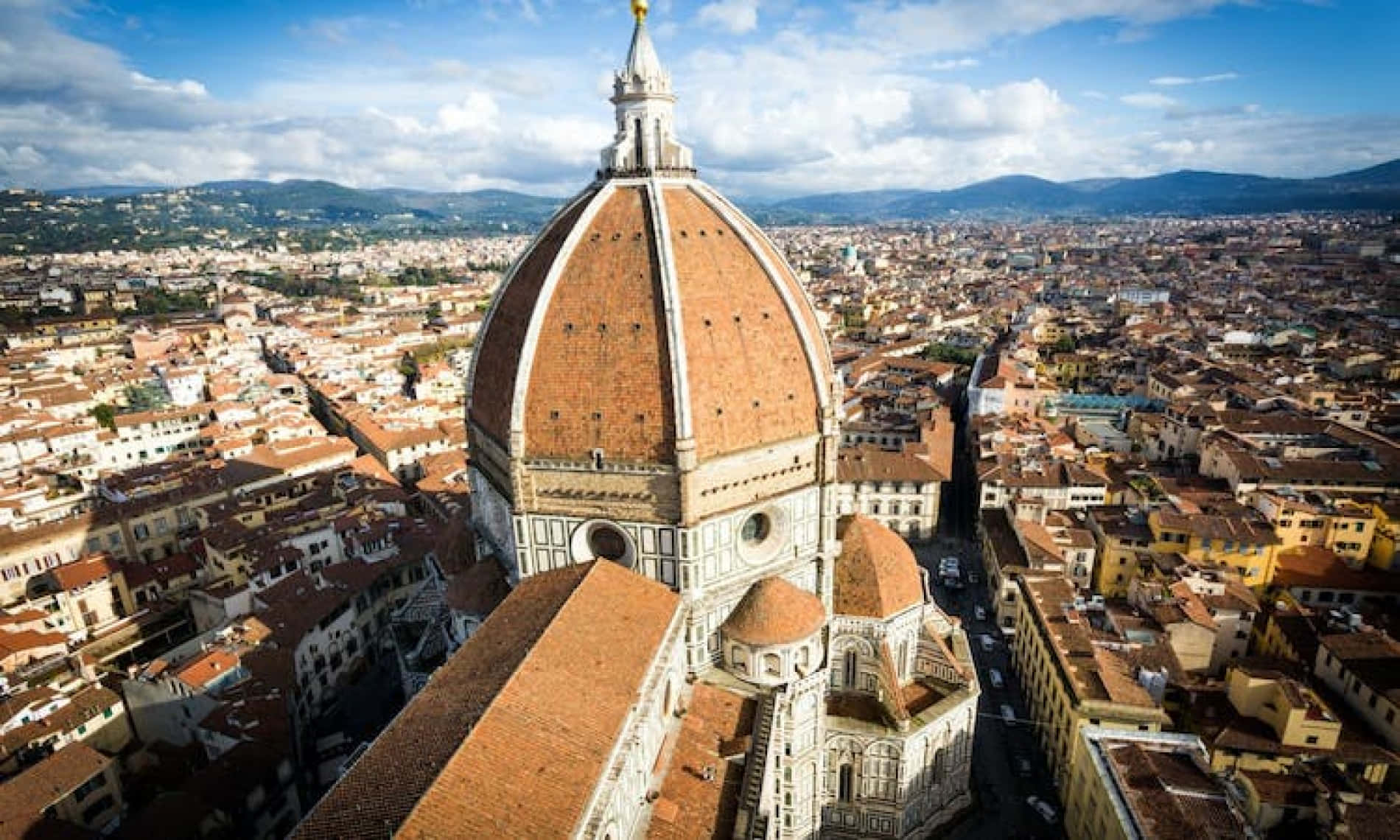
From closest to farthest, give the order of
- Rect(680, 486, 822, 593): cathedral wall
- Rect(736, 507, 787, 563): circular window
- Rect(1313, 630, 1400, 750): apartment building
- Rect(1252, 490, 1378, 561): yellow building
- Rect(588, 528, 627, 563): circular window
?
1. Rect(680, 486, 822, 593): cathedral wall
2. Rect(588, 528, 627, 563): circular window
3. Rect(736, 507, 787, 563): circular window
4. Rect(1313, 630, 1400, 750): apartment building
5. Rect(1252, 490, 1378, 561): yellow building

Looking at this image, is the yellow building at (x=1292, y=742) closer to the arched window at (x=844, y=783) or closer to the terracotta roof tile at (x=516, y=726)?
the arched window at (x=844, y=783)

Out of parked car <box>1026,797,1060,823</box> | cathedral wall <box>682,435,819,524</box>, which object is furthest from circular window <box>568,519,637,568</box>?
parked car <box>1026,797,1060,823</box>

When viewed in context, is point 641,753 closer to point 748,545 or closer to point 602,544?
point 602,544

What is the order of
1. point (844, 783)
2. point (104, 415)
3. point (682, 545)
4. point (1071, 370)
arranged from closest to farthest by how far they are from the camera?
1. point (682, 545)
2. point (844, 783)
3. point (104, 415)
4. point (1071, 370)

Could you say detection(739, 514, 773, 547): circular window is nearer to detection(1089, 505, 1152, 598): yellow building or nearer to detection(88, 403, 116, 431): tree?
detection(1089, 505, 1152, 598): yellow building

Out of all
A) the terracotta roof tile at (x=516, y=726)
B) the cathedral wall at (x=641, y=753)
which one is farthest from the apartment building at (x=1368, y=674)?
the terracotta roof tile at (x=516, y=726)

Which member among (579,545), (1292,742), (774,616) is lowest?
(1292,742)

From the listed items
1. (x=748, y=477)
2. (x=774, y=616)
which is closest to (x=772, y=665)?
(x=774, y=616)
